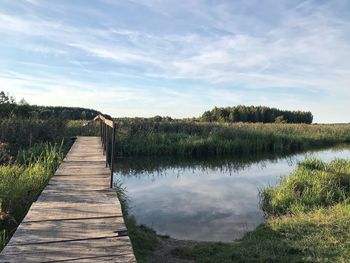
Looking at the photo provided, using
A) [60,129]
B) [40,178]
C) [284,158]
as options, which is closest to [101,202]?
[40,178]

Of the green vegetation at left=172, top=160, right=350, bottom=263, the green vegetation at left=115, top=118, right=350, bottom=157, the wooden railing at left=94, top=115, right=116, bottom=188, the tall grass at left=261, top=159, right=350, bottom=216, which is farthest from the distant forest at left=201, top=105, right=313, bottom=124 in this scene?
the green vegetation at left=172, top=160, right=350, bottom=263

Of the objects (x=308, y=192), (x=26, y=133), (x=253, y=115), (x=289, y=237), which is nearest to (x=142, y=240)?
(x=289, y=237)

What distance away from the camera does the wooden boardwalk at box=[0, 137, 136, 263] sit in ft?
13.2

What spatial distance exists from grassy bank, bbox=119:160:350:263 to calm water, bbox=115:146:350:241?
2.40ft

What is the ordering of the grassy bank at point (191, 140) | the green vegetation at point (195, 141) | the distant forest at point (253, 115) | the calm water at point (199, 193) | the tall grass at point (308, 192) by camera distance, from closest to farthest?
the calm water at point (199, 193)
the tall grass at point (308, 192)
the grassy bank at point (191, 140)
the green vegetation at point (195, 141)
the distant forest at point (253, 115)

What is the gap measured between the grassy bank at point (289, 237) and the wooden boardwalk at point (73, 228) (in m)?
1.16

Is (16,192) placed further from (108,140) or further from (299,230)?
(299,230)

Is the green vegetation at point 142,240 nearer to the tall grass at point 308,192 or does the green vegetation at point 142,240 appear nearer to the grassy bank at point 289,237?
the grassy bank at point 289,237

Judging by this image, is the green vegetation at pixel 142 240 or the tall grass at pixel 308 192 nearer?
the green vegetation at pixel 142 240


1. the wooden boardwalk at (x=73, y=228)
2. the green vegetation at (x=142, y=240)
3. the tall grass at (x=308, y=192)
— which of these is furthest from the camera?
the tall grass at (x=308, y=192)

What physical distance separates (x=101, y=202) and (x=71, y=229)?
4.35 ft

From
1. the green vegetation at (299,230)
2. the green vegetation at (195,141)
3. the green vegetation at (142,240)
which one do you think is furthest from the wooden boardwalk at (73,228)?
the green vegetation at (195,141)

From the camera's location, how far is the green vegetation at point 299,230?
6.14 meters

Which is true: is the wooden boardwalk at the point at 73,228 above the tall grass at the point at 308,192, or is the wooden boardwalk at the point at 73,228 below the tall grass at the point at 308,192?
above
